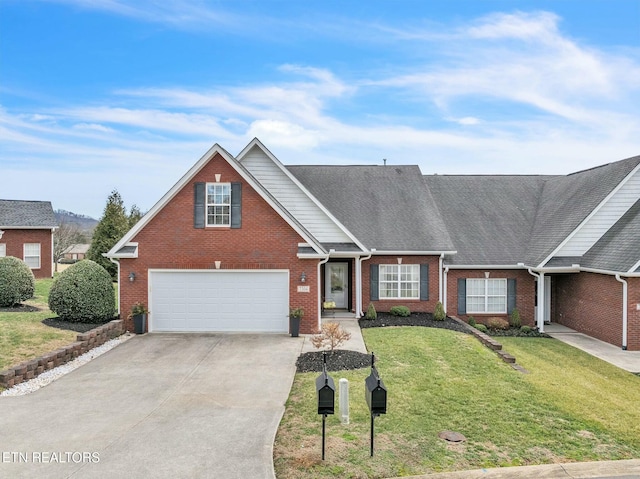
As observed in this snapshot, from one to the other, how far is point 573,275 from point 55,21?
884 inches

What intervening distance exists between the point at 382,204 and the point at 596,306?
31.0 feet

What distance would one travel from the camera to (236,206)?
15492 millimetres

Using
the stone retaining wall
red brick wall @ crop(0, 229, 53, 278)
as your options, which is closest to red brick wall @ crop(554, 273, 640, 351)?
the stone retaining wall

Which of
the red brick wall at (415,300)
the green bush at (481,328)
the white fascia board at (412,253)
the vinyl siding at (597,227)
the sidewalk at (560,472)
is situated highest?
the vinyl siding at (597,227)

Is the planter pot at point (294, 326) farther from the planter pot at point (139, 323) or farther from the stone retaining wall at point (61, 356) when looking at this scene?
the stone retaining wall at point (61, 356)

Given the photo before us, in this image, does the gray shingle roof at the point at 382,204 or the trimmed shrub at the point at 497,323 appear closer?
the trimmed shrub at the point at 497,323

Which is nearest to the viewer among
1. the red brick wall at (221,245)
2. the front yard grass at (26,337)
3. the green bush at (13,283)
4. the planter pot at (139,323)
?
the front yard grass at (26,337)

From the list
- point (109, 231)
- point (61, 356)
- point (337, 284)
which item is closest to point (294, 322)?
point (337, 284)

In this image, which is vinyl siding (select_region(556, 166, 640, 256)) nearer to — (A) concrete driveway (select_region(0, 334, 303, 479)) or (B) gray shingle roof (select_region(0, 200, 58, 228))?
(A) concrete driveway (select_region(0, 334, 303, 479))

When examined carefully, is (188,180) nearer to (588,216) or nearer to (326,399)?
(326,399)

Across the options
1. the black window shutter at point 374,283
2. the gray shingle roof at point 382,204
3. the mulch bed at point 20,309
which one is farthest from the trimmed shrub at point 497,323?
the mulch bed at point 20,309

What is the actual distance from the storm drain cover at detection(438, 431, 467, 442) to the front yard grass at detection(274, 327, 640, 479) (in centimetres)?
12

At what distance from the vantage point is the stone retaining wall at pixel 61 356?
32.5ft

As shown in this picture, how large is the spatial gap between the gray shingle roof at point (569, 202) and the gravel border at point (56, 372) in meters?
16.0
